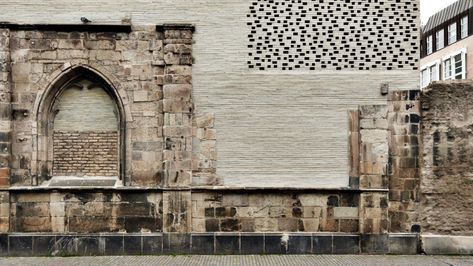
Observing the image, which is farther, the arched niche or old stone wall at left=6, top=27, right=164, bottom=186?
the arched niche

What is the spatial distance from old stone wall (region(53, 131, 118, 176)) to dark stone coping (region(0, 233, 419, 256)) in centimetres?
135

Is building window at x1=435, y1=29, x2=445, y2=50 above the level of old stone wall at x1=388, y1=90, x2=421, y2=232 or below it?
above

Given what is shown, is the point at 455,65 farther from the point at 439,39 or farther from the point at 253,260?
the point at 253,260

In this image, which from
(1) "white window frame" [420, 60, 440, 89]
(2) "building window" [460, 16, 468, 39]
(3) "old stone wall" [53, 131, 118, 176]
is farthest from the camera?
(1) "white window frame" [420, 60, 440, 89]

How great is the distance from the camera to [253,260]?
9.49 m

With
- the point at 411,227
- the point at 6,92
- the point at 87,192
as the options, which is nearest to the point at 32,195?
the point at 87,192

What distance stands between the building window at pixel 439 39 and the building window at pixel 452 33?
835mm

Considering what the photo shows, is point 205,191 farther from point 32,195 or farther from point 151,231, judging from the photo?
point 32,195

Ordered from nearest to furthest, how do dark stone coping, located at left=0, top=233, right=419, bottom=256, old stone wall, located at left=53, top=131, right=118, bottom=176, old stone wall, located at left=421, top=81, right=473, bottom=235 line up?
dark stone coping, located at left=0, top=233, right=419, bottom=256, old stone wall, located at left=421, top=81, right=473, bottom=235, old stone wall, located at left=53, top=131, right=118, bottom=176

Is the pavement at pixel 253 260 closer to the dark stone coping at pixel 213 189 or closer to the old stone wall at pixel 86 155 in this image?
the dark stone coping at pixel 213 189

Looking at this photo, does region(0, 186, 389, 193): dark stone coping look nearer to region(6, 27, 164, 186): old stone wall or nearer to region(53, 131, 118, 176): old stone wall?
region(6, 27, 164, 186): old stone wall

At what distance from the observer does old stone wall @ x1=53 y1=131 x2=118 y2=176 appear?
10.5 meters

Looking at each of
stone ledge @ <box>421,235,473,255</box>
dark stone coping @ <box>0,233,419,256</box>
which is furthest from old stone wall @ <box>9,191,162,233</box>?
stone ledge @ <box>421,235,473,255</box>

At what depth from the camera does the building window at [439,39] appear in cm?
3829
